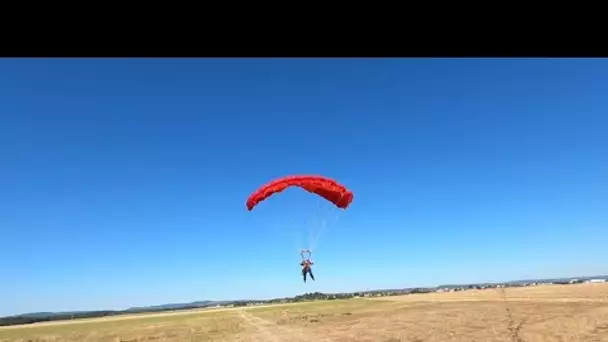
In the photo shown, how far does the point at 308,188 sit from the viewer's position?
1733 cm

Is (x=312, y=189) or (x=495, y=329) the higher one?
(x=312, y=189)

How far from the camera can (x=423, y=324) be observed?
3108 cm

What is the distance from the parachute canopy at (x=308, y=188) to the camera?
1734cm

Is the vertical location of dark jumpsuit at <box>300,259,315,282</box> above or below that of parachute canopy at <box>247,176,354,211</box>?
below

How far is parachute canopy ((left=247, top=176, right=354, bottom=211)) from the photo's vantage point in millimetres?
17344

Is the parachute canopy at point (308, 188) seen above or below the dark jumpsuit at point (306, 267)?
above
